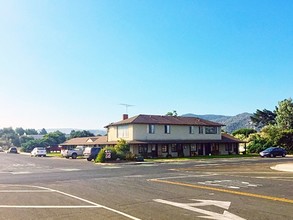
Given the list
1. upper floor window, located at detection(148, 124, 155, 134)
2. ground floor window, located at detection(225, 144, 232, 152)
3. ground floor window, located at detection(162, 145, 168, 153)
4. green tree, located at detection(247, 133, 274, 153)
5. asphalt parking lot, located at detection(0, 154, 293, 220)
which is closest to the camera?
asphalt parking lot, located at detection(0, 154, 293, 220)

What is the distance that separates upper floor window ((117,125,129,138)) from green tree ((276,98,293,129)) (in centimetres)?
5070

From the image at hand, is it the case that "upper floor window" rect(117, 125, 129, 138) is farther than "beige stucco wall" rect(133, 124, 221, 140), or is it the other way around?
"upper floor window" rect(117, 125, 129, 138)

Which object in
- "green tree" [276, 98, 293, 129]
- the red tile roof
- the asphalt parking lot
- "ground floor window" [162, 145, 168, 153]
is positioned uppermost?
"green tree" [276, 98, 293, 129]

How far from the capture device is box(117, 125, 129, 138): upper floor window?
5777 cm

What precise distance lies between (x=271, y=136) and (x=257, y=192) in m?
57.0

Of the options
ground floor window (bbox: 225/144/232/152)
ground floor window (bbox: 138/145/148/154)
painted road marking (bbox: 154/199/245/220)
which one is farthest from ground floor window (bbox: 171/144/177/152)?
painted road marking (bbox: 154/199/245/220)

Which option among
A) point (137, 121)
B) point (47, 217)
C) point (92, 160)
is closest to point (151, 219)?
point (47, 217)

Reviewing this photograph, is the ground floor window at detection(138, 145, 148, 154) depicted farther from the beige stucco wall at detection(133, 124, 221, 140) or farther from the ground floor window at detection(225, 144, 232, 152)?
the ground floor window at detection(225, 144, 232, 152)

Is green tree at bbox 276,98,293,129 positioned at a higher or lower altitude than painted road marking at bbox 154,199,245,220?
higher

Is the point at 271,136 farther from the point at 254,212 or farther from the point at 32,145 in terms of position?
the point at 32,145

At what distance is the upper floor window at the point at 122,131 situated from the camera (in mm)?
57772

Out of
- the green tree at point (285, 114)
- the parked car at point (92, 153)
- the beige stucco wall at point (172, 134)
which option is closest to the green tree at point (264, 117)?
the green tree at point (285, 114)

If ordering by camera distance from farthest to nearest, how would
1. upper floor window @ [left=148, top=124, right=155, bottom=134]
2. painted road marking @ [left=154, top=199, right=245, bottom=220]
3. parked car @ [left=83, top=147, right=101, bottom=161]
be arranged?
upper floor window @ [left=148, top=124, right=155, bottom=134]
parked car @ [left=83, top=147, right=101, bottom=161]
painted road marking @ [left=154, top=199, right=245, bottom=220]

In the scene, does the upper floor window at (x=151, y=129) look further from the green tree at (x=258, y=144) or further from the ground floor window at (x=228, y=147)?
the green tree at (x=258, y=144)
